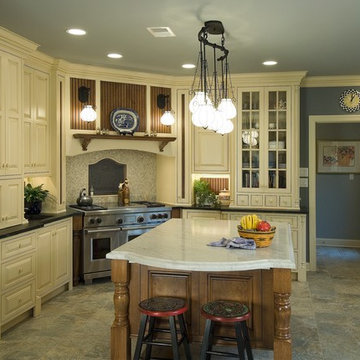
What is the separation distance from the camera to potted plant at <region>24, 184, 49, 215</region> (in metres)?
5.02

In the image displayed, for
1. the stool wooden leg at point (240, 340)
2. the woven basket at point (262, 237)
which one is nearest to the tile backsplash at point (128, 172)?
the woven basket at point (262, 237)

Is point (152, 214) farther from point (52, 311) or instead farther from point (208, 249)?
point (208, 249)

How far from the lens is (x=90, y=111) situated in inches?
220

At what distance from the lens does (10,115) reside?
423cm

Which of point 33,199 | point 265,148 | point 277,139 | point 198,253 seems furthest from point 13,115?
point 277,139

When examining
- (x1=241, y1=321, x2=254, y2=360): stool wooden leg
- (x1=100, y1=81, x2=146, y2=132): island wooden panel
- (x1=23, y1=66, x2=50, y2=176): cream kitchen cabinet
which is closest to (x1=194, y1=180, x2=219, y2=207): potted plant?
(x1=100, y1=81, x2=146, y2=132): island wooden panel

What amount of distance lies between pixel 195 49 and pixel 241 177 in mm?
2024

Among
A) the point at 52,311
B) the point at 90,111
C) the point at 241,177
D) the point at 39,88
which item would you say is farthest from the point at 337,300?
the point at 39,88

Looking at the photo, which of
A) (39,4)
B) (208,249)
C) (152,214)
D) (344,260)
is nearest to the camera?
(208,249)

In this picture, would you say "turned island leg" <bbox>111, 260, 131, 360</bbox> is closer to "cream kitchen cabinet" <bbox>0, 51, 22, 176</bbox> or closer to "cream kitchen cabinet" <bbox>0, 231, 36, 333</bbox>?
"cream kitchen cabinet" <bbox>0, 231, 36, 333</bbox>

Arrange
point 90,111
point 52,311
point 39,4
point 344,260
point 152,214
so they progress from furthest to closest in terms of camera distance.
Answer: point 344,260, point 152,214, point 90,111, point 52,311, point 39,4

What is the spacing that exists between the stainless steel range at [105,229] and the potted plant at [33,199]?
0.58 metres

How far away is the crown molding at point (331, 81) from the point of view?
623cm

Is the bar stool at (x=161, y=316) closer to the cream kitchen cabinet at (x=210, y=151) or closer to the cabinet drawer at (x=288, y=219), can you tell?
the cabinet drawer at (x=288, y=219)
